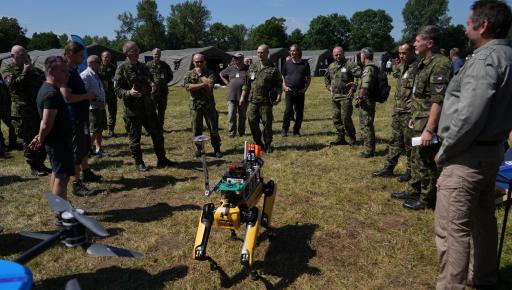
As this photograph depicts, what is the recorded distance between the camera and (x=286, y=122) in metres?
10.2

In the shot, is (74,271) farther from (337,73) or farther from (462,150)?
(337,73)

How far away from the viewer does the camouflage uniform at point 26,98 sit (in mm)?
7176

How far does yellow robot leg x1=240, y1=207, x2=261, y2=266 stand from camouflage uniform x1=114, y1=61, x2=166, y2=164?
407cm

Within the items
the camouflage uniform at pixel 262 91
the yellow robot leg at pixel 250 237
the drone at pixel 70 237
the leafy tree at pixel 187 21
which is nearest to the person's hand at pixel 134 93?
the camouflage uniform at pixel 262 91

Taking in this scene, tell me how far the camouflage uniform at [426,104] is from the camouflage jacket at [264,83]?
354 cm

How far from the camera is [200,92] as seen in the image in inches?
310

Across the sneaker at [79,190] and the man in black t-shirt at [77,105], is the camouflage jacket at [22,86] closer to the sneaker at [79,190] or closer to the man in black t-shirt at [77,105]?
the man in black t-shirt at [77,105]

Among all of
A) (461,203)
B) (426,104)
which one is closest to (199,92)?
(426,104)

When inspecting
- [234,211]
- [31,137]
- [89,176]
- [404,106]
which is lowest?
[89,176]

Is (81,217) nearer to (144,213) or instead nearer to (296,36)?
(144,213)

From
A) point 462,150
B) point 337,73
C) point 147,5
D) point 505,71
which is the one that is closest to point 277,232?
point 462,150

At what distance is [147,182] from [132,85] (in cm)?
173

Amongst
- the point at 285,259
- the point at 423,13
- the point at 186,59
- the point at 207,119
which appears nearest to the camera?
the point at 285,259

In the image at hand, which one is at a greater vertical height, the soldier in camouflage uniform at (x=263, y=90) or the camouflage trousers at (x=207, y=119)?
the soldier in camouflage uniform at (x=263, y=90)
